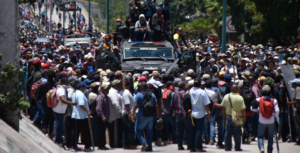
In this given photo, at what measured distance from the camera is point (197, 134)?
460 inches

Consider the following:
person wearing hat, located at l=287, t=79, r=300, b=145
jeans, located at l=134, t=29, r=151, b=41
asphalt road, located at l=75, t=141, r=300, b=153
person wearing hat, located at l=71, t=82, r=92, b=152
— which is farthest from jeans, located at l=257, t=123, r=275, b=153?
jeans, located at l=134, t=29, r=151, b=41

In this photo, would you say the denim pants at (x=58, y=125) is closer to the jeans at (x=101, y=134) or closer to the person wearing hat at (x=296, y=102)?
the jeans at (x=101, y=134)

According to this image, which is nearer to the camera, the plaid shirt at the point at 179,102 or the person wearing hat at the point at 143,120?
the person wearing hat at the point at 143,120

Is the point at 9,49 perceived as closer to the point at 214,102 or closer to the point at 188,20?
the point at 214,102

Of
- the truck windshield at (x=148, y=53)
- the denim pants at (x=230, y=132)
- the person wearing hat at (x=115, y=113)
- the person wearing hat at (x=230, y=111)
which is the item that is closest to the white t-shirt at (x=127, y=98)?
the person wearing hat at (x=115, y=113)

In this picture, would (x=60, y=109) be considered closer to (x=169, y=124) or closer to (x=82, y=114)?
(x=82, y=114)

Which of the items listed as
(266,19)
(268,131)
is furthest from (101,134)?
(266,19)

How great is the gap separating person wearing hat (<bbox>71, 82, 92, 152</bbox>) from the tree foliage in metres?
19.6

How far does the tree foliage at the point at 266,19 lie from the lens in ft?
98.0

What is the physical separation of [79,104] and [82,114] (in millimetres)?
375

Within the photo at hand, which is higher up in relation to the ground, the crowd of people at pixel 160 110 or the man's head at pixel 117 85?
the man's head at pixel 117 85

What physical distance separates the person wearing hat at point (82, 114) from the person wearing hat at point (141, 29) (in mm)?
7705

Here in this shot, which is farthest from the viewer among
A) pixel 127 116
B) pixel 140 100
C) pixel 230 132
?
pixel 127 116

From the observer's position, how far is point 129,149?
12.6m
